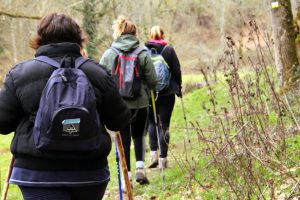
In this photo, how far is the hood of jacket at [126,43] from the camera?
21.5ft

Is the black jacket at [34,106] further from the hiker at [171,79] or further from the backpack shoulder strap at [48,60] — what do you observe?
the hiker at [171,79]

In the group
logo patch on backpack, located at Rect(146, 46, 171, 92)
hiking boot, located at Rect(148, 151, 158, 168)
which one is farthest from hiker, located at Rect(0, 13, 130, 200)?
hiking boot, located at Rect(148, 151, 158, 168)

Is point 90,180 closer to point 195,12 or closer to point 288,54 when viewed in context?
point 288,54

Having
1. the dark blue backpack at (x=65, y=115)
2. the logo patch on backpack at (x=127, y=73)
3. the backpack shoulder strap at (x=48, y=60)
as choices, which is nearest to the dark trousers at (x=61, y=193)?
the dark blue backpack at (x=65, y=115)

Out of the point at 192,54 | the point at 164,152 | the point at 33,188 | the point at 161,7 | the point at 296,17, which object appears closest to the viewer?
the point at 33,188

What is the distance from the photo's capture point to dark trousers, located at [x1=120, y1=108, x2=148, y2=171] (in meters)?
6.81

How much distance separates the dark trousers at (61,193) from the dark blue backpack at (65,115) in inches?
10.9

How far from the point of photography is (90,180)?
3254mm

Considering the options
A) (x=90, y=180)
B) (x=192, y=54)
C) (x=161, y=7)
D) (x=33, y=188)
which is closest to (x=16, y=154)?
(x=33, y=188)

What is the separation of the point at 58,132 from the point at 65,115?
0.11 metres

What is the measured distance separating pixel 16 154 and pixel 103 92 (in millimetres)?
665

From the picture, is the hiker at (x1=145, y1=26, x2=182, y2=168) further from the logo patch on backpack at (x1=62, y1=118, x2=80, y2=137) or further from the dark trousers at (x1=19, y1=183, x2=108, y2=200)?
the logo patch on backpack at (x1=62, y1=118, x2=80, y2=137)

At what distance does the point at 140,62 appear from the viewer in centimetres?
665

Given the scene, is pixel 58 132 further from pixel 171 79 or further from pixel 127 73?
pixel 171 79
